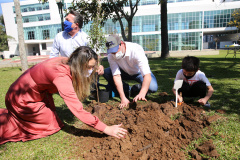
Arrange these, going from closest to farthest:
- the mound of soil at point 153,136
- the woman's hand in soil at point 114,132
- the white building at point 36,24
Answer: the mound of soil at point 153,136 < the woman's hand in soil at point 114,132 < the white building at point 36,24

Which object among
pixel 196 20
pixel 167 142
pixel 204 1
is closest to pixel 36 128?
pixel 167 142

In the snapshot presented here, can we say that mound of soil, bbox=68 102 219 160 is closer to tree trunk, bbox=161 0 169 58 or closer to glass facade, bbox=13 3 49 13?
tree trunk, bbox=161 0 169 58

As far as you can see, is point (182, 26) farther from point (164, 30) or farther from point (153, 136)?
point (153, 136)

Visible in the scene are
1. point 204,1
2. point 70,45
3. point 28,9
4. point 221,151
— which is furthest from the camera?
point 28,9

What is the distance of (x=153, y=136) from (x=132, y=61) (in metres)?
1.77

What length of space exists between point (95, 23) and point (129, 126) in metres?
2.30

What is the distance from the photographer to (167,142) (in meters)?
2.33

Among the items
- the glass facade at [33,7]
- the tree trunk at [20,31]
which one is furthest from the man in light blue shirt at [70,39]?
the glass facade at [33,7]

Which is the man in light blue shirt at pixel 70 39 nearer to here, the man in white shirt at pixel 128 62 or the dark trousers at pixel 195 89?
the man in white shirt at pixel 128 62

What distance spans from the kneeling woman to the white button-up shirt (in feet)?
3.99

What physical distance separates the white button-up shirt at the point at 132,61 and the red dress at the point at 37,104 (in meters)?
1.47

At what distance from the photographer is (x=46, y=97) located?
2840mm

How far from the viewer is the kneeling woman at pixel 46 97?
7.22 feet

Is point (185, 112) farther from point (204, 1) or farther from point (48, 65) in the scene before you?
point (204, 1)
